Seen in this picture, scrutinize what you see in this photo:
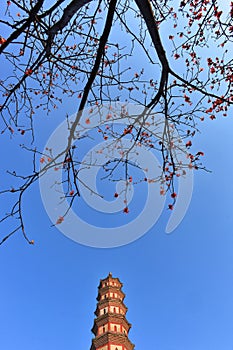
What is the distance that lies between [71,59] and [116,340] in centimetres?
2015

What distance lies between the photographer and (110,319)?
2247cm

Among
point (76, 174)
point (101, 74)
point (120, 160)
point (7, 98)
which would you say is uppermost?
point (101, 74)

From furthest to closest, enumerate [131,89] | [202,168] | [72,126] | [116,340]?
[116,340], [131,89], [202,168], [72,126]

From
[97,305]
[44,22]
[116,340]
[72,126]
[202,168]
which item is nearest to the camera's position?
[44,22]

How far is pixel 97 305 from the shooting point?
25203mm

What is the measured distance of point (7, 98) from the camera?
13.0ft

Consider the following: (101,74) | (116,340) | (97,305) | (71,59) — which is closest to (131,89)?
(101,74)

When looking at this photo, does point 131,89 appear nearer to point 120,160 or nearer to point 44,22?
point 120,160

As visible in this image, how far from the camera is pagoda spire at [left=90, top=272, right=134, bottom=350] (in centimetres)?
2097

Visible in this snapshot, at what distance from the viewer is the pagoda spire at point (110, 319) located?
21.0m

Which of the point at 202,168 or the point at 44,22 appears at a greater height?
the point at 44,22

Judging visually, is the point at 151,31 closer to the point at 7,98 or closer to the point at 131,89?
the point at 131,89

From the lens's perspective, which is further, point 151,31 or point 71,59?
point 71,59

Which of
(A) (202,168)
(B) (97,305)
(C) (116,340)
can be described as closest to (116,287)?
(B) (97,305)
